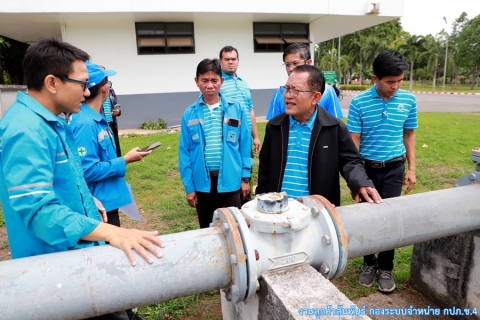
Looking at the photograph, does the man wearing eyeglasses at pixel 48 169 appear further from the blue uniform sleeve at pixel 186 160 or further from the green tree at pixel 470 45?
the green tree at pixel 470 45

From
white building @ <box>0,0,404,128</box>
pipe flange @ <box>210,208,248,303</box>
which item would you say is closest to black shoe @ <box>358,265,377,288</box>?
pipe flange @ <box>210,208,248,303</box>

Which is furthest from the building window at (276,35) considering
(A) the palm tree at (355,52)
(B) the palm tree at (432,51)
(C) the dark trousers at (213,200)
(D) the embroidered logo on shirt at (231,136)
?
(A) the palm tree at (355,52)

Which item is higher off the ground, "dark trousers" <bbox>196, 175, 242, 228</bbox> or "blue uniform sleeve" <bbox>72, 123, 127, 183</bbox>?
"blue uniform sleeve" <bbox>72, 123, 127, 183</bbox>

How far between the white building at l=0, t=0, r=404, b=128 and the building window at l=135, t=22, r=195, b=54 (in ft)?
0.09

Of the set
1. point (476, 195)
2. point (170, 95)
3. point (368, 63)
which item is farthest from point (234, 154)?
point (368, 63)

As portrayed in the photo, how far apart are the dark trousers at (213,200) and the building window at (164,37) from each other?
27.2 ft

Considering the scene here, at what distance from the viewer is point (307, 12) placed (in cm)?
1045

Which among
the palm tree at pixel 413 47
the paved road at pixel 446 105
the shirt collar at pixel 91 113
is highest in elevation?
the palm tree at pixel 413 47

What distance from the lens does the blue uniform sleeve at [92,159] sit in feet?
7.13

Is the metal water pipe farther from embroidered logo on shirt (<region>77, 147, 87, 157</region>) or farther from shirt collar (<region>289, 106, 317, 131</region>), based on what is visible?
embroidered logo on shirt (<region>77, 147, 87, 157</region>)

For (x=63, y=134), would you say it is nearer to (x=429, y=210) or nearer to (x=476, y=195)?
(x=429, y=210)

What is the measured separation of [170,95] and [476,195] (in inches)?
386

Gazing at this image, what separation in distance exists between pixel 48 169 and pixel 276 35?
11.0 meters

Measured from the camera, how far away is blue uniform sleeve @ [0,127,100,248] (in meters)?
1.26
